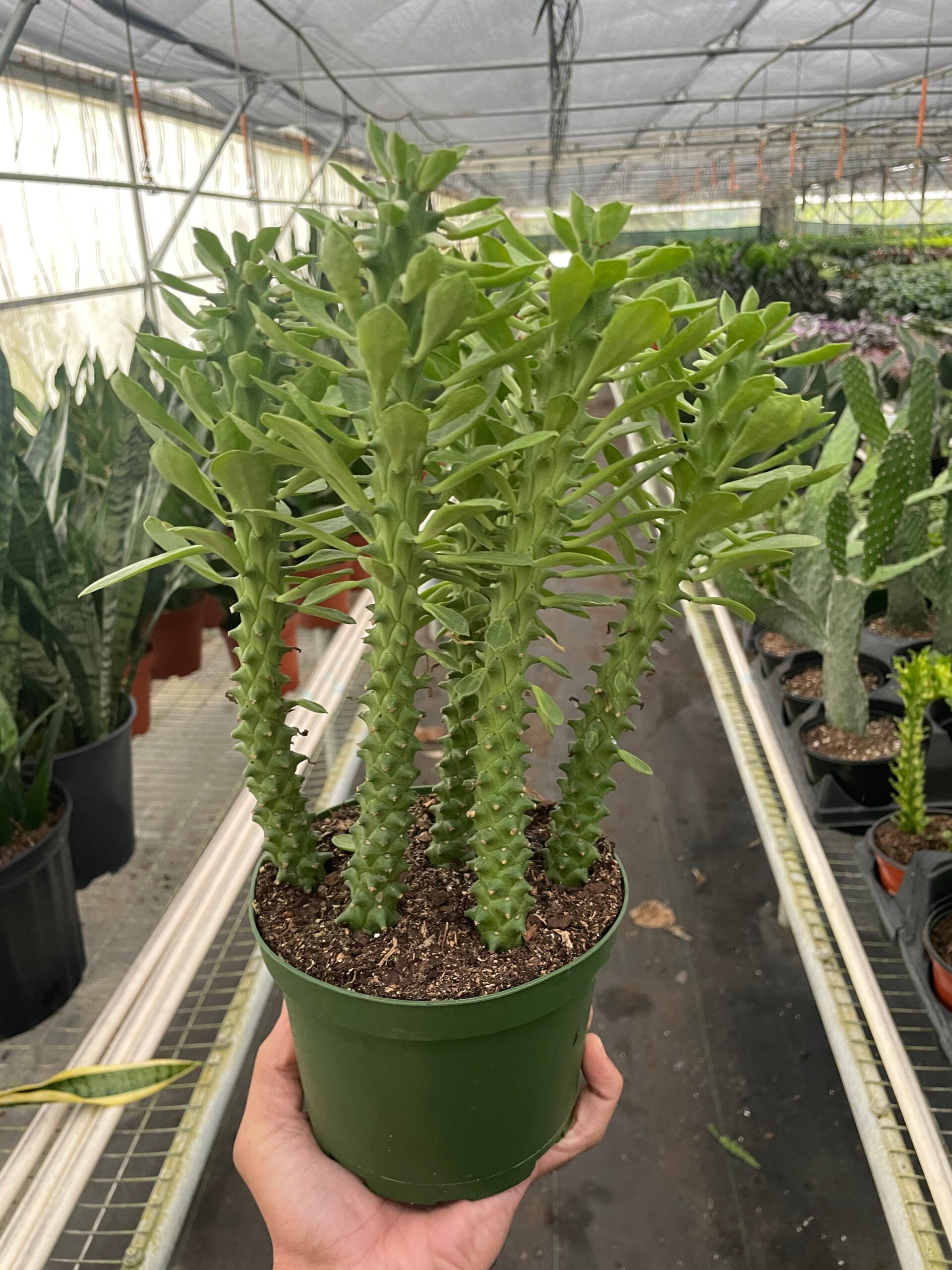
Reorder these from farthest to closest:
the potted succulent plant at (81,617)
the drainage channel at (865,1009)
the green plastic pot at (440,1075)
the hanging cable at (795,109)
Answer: the hanging cable at (795,109) < the potted succulent plant at (81,617) < the drainage channel at (865,1009) < the green plastic pot at (440,1075)

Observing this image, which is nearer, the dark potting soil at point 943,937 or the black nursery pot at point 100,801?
the dark potting soil at point 943,937

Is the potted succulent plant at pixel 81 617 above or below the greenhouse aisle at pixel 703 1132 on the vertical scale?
above

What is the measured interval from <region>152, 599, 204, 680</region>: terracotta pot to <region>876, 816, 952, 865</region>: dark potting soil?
3.88 feet

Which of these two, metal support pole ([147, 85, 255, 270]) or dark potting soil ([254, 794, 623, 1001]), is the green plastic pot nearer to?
dark potting soil ([254, 794, 623, 1001])

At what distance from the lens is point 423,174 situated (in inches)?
14.1

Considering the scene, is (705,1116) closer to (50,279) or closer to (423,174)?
(423,174)

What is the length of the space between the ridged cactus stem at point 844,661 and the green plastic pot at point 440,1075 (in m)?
0.79

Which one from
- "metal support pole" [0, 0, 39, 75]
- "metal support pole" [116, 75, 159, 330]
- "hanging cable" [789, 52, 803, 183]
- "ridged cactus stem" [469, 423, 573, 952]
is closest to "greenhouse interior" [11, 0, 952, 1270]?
"ridged cactus stem" [469, 423, 573, 952]

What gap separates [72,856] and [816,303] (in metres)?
4.28

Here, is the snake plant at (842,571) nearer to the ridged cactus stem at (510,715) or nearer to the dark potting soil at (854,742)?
the dark potting soil at (854,742)

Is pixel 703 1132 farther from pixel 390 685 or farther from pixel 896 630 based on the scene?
pixel 390 685

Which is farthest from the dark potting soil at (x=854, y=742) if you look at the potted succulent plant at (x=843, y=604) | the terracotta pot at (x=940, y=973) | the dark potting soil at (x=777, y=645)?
the terracotta pot at (x=940, y=973)

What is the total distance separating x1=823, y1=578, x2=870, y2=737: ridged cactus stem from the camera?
1216mm

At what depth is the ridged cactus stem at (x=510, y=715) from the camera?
442 mm
